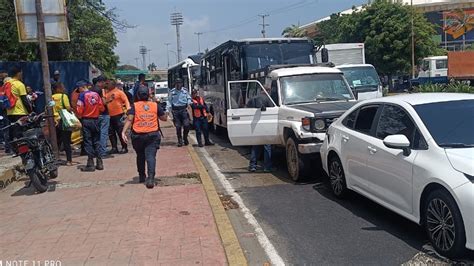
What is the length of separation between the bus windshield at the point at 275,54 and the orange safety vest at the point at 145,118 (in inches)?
199

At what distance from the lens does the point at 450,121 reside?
5496 millimetres

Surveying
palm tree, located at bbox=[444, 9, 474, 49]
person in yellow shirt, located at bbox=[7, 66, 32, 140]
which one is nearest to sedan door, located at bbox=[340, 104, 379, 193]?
person in yellow shirt, located at bbox=[7, 66, 32, 140]

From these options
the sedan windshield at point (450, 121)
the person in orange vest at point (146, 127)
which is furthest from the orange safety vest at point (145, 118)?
the sedan windshield at point (450, 121)

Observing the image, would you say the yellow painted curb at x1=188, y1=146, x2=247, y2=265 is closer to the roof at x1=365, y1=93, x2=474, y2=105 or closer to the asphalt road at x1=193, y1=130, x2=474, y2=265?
the asphalt road at x1=193, y1=130, x2=474, y2=265

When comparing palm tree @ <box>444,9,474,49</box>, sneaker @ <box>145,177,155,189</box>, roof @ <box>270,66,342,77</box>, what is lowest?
sneaker @ <box>145,177,155,189</box>

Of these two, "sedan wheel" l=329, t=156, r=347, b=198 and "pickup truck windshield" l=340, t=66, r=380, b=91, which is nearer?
"sedan wheel" l=329, t=156, r=347, b=198

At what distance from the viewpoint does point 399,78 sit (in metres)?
47.2

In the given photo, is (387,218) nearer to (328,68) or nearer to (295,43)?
(328,68)

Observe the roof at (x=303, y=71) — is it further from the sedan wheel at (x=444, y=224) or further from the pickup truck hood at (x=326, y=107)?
the sedan wheel at (x=444, y=224)

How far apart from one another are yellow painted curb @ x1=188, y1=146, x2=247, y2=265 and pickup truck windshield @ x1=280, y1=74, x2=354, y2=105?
2.39 meters

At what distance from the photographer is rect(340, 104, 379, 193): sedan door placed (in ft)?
21.2

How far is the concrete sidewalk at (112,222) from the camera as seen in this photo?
5.23m

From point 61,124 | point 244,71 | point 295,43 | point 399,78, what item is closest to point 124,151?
point 61,124

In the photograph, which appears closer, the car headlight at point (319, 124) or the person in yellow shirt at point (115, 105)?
the car headlight at point (319, 124)
